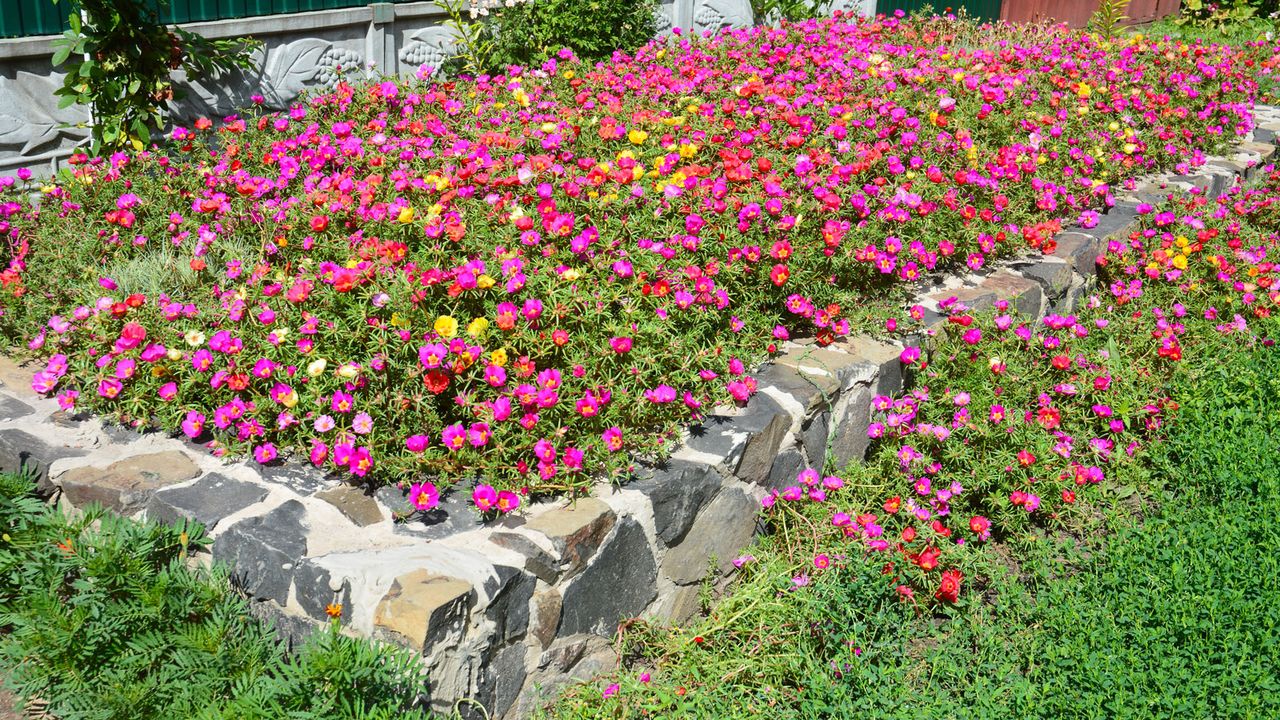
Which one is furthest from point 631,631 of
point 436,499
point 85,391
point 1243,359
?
point 1243,359

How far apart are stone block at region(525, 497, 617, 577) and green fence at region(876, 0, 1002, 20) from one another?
306 inches

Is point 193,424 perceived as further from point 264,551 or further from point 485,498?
point 485,498

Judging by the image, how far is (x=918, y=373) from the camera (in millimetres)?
3617

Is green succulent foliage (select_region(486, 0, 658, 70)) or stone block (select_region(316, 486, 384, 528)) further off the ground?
green succulent foliage (select_region(486, 0, 658, 70))

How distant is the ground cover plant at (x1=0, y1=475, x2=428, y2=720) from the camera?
6.46ft

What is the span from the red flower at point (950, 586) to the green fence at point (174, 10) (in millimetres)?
4066

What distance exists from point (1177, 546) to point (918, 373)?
1.01m

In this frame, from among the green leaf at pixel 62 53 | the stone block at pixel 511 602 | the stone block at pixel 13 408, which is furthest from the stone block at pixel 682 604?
the green leaf at pixel 62 53

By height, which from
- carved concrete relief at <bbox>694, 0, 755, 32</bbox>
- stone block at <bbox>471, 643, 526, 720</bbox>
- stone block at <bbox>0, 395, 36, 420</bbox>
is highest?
carved concrete relief at <bbox>694, 0, 755, 32</bbox>

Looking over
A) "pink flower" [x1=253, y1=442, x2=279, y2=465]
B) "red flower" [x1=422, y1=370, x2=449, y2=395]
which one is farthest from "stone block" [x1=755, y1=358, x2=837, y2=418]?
"pink flower" [x1=253, y1=442, x2=279, y2=465]

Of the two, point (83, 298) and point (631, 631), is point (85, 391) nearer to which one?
point (83, 298)

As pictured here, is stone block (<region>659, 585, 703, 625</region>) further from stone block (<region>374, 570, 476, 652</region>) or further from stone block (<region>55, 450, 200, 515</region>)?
stone block (<region>55, 450, 200, 515</region>)

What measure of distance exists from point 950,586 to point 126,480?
2279 millimetres

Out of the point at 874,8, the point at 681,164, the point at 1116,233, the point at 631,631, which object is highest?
the point at 874,8
